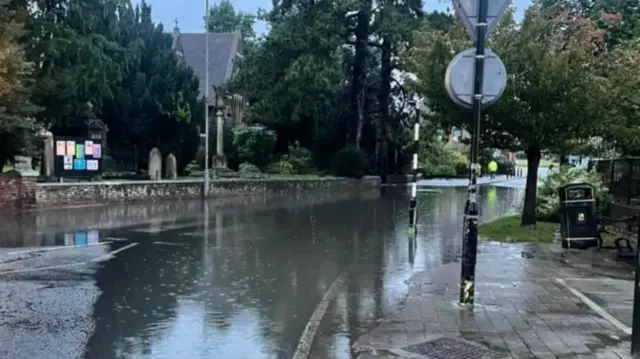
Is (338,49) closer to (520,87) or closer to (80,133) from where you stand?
(80,133)

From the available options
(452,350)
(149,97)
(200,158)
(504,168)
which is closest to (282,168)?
(200,158)

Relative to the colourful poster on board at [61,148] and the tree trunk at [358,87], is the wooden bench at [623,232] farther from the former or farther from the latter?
the tree trunk at [358,87]

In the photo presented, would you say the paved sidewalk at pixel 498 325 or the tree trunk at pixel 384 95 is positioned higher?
the tree trunk at pixel 384 95

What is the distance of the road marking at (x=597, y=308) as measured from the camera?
7.38 m

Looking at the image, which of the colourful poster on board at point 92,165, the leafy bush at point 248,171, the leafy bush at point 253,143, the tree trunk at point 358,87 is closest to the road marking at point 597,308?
the colourful poster on board at point 92,165

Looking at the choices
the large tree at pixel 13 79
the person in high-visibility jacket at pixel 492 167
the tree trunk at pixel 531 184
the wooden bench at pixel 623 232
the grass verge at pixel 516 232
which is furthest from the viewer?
the person in high-visibility jacket at pixel 492 167

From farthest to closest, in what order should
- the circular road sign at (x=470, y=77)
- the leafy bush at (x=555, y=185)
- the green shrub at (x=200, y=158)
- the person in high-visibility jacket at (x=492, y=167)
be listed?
the person in high-visibility jacket at (x=492, y=167) < the green shrub at (x=200, y=158) < the leafy bush at (x=555, y=185) < the circular road sign at (x=470, y=77)

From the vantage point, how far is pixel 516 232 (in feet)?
53.8

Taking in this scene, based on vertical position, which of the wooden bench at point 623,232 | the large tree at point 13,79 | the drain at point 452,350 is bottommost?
the drain at point 452,350

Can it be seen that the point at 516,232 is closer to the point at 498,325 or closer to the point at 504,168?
the point at 498,325

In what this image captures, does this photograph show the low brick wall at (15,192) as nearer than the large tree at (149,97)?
Yes

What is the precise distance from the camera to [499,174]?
7288 centimetres

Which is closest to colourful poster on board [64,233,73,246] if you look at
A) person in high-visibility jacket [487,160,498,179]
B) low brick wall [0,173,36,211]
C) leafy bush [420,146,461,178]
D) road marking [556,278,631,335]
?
low brick wall [0,173,36,211]

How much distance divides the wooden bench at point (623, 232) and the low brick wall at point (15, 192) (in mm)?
16722
